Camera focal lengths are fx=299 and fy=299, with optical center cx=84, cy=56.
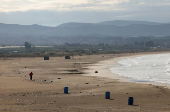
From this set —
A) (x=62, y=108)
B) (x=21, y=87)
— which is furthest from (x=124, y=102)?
(x=21, y=87)

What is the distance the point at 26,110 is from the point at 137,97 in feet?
31.3

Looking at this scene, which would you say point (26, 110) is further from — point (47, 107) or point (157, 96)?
point (157, 96)

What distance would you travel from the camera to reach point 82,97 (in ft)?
75.7

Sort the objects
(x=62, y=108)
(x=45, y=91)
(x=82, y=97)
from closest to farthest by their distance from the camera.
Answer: (x=62, y=108) → (x=82, y=97) → (x=45, y=91)

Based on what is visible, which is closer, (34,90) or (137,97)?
(137,97)

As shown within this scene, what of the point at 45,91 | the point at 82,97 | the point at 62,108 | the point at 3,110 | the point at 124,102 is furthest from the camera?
the point at 45,91

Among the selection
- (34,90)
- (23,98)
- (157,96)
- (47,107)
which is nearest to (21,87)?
(34,90)

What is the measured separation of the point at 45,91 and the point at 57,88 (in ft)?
6.76

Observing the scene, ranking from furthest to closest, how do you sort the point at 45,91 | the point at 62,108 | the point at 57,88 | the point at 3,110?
the point at 57,88
the point at 45,91
the point at 62,108
the point at 3,110

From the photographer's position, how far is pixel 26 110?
704 inches

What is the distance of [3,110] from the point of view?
57.9 feet

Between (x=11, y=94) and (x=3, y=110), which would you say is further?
(x=11, y=94)

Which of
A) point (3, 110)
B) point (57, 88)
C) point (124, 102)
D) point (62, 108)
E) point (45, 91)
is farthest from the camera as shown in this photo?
point (57, 88)

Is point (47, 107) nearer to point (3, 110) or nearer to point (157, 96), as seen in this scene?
point (3, 110)
